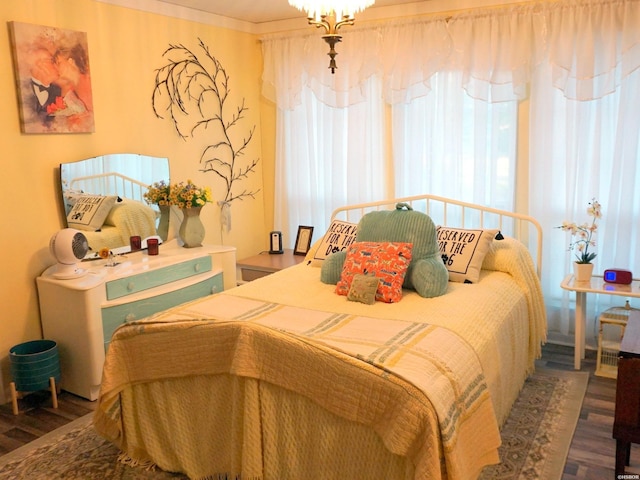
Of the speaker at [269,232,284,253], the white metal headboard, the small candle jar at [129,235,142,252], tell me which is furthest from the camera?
the speaker at [269,232,284,253]

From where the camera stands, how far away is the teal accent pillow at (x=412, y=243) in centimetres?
308

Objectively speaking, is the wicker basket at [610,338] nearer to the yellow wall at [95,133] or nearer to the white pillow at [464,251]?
the white pillow at [464,251]

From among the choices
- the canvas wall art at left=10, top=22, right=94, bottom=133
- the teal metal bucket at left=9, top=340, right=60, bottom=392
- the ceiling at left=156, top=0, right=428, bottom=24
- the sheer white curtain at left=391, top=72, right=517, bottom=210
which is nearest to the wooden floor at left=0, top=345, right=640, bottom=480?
the teal metal bucket at left=9, top=340, right=60, bottom=392

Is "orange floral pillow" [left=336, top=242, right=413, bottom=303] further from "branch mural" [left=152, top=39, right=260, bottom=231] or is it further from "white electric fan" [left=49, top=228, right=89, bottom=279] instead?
"branch mural" [left=152, top=39, right=260, bottom=231]

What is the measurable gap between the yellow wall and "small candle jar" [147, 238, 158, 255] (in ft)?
1.88

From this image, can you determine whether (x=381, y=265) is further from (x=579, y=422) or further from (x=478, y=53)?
(x=478, y=53)

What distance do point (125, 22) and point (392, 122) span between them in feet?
6.47

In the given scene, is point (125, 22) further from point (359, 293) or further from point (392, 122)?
point (359, 293)

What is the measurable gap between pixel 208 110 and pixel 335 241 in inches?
62.5

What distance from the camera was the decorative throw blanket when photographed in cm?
198

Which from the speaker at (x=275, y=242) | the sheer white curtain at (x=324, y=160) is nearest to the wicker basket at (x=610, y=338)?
the sheer white curtain at (x=324, y=160)

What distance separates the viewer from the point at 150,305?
3559mm

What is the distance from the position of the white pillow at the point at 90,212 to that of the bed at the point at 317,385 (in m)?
1.15

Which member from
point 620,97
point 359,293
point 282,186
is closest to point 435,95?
point 620,97
